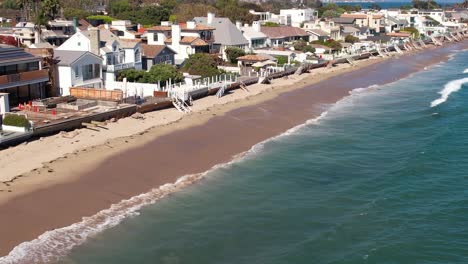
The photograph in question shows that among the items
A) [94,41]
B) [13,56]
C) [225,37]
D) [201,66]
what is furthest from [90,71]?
[225,37]

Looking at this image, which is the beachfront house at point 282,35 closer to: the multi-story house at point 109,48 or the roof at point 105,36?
the multi-story house at point 109,48

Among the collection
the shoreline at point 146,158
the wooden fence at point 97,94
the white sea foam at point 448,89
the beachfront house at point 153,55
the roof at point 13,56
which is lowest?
the shoreline at point 146,158

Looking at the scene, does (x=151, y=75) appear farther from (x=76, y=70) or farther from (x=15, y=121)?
(x=15, y=121)

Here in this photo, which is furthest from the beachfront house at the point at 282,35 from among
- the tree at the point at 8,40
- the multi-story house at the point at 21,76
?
the multi-story house at the point at 21,76

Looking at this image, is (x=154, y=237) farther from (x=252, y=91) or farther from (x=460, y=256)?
(x=252, y=91)

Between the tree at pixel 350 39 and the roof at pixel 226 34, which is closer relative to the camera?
the roof at pixel 226 34

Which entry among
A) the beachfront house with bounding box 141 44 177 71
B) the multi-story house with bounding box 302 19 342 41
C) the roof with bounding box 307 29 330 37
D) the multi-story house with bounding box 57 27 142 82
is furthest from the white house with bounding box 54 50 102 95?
the roof with bounding box 307 29 330 37
